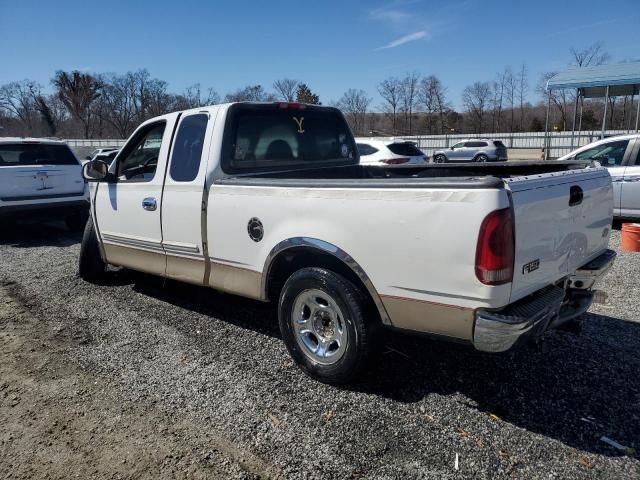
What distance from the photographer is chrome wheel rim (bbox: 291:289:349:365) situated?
3328mm

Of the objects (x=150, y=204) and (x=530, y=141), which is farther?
(x=530, y=141)

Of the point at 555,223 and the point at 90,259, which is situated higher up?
the point at 555,223

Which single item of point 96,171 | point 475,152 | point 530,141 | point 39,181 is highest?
point 96,171

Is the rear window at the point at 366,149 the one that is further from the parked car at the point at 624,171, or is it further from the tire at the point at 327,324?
the tire at the point at 327,324

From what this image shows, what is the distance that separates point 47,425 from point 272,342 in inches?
67.6

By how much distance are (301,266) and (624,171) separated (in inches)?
281

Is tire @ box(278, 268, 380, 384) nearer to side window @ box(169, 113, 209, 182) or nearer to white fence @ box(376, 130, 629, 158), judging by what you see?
side window @ box(169, 113, 209, 182)

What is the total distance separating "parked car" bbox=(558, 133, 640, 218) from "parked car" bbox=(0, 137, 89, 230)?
8851 mm

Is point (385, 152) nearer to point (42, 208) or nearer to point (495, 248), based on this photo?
point (42, 208)

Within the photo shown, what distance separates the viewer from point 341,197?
309 centimetres

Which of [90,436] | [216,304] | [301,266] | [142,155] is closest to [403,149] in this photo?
[142,155]

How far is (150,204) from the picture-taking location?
459 cm

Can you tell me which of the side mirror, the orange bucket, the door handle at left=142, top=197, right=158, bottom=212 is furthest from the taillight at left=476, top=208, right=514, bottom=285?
the orange bucket

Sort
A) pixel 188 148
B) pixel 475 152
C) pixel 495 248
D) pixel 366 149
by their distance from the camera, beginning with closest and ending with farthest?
1. pixel 495 248
2. pixel 188 148
3. pixel 366 149
4. pixel 475 152
